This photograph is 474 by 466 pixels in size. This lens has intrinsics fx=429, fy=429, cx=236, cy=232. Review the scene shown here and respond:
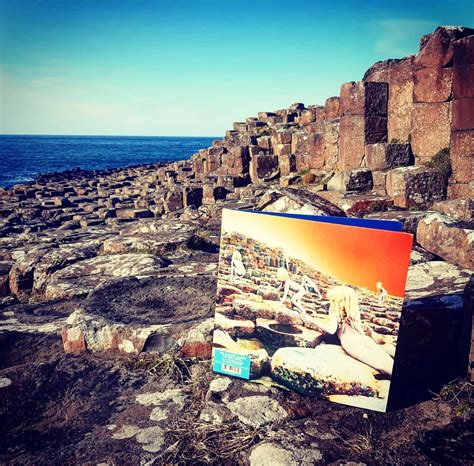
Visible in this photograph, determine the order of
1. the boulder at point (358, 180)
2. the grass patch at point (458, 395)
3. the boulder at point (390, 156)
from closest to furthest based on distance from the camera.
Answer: the grass patch at point (458, 395) < the boulder at point (390, 156) < the boulder at point (358, 180)

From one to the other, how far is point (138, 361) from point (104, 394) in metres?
0.35

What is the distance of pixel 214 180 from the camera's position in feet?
46.8

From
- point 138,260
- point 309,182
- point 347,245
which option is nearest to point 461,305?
point 347,245

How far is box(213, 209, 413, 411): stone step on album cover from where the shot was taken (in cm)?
211

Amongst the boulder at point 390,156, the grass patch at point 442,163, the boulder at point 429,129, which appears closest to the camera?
the grass patch at point 442,163

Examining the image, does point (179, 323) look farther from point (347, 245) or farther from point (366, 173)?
point (366, 173)

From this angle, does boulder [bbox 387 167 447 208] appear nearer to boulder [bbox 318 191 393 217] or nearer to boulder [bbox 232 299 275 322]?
boulder [bbox 318 191 393 217]

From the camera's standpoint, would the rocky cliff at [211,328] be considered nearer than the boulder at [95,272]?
Yes

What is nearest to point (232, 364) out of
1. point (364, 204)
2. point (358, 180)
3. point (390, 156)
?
point (364, 204)

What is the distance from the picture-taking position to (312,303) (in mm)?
2301

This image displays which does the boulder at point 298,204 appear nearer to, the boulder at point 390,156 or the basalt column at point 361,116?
the boulder at point 390,156

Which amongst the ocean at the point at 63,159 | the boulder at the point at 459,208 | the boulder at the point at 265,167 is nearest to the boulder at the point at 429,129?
the boulder at the point at 459,208

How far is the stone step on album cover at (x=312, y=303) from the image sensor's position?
2111 millimetres

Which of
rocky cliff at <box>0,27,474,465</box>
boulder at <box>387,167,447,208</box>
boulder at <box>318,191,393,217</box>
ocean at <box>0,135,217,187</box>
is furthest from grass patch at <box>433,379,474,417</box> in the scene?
ocean at <box>0,135,217,187</box>
